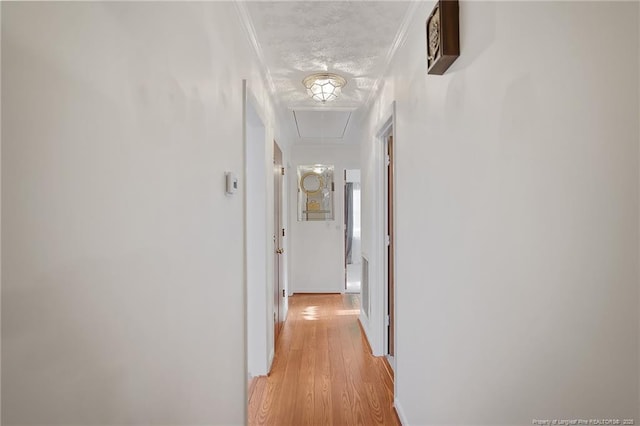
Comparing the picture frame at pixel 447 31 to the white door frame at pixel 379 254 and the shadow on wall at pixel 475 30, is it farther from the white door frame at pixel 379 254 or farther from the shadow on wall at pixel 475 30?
the white door frame at pixel 379 254

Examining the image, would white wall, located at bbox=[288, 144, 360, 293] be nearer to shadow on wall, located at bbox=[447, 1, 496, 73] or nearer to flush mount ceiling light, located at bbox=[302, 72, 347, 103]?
flush mount ceiling light, located at bbox=[302, 72, 347, 103]

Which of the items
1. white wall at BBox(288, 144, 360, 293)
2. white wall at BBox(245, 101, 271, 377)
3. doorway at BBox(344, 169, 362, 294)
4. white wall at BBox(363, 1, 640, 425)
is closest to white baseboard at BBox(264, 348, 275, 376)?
white wall at BBox(245, 101, 271, 377)

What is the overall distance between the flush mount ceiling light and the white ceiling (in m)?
0.05

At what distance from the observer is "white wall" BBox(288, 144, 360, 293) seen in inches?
200

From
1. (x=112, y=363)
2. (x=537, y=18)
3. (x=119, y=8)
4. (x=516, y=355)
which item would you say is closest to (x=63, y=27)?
(x=119, y=8)

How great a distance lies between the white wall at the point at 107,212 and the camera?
1.72 feet

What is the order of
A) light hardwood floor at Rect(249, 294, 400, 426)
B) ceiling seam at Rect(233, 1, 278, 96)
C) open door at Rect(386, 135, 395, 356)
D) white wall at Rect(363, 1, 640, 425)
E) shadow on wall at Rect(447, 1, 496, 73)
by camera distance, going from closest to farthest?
1. white wall at Rect(363, 1, 640, 425)
2. shadow on wall at Rect(447, 1, 496, 73)
3. ceiling seam at Rect(233, 1, 278, 96)
4. light hardwood floor at Rect(249, 294, 400, 426)
5. open door at Rect(386, 135, 395, 356)

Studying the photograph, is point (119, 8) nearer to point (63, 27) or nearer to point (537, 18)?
point (63, 27)

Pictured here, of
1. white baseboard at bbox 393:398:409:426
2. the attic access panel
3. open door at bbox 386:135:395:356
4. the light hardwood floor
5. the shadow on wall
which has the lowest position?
the light hardwood floor

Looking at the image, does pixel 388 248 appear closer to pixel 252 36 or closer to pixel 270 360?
pixel 270 360

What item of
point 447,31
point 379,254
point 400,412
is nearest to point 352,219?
point 379,254

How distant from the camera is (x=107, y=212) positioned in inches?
27.3

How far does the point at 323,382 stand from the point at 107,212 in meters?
2.30

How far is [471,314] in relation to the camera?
1.17 meters
